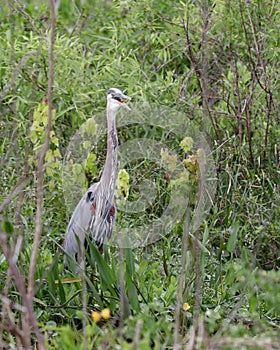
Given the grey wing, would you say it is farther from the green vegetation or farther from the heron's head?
the heron's head

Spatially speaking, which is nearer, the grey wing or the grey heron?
the grey wing

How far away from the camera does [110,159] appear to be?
15.4ft

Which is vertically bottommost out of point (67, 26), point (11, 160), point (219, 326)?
point (219, 326)

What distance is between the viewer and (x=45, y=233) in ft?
15.5

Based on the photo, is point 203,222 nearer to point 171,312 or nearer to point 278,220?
point 278,220

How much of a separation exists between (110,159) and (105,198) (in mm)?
219

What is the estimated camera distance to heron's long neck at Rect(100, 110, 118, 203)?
4.65 metres

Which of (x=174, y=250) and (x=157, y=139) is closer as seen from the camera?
(x=174, y=250)

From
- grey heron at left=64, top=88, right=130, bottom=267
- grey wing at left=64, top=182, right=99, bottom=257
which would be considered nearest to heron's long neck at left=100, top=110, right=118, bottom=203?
grey heron at left=64, top=88, right=130, bottom=267

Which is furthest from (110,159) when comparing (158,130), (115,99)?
(158,130)

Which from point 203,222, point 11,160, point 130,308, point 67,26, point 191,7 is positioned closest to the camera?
point 130,308

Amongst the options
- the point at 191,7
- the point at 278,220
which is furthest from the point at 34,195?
the point at 191,7

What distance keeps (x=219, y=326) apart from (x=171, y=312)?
0.24m

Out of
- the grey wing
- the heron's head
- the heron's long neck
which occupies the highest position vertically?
the heron's head
